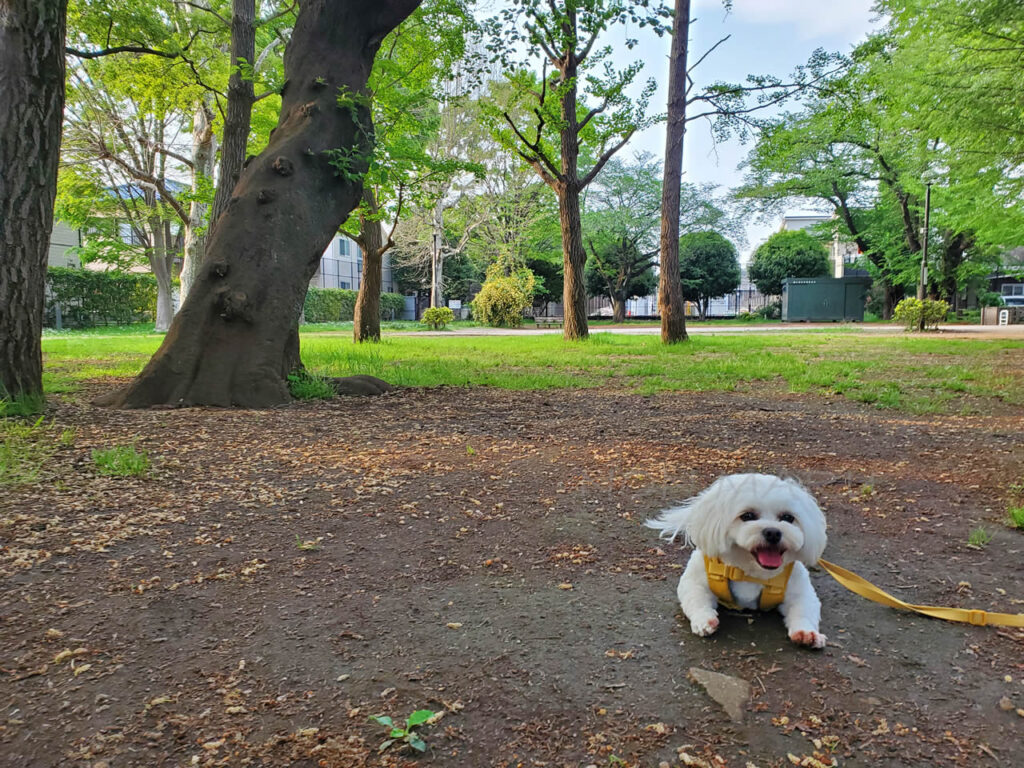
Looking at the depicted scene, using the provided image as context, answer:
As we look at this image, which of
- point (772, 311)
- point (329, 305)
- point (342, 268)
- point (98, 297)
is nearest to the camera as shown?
point (98, 297)

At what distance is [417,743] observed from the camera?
1438 millimetres

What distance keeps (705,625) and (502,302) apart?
26.8m

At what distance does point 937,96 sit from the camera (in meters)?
8.32

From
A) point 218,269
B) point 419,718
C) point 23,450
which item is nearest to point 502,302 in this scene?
point 218,269

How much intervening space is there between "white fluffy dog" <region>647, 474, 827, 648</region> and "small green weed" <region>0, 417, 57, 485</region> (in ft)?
11.0

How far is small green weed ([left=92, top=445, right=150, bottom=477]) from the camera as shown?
3.39 metres

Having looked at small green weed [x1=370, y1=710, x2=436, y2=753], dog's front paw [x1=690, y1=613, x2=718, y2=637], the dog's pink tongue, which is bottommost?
small green weed [x1=370, y1=710, x2=436, y2=753]

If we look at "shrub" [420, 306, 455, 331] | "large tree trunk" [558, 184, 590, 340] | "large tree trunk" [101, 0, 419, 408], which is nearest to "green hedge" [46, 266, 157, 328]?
"shrub" [420, 306, 455, 331]

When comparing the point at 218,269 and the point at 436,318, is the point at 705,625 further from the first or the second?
the point at 436,318

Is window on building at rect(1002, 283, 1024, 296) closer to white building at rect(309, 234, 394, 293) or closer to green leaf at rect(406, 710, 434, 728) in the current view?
white building at rect(309, 234, 394, 293)

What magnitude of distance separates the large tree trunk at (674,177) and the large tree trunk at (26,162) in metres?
10.9

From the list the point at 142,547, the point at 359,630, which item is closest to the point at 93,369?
the point at 142,547

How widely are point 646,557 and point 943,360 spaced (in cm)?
1009

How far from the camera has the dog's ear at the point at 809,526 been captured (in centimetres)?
183
